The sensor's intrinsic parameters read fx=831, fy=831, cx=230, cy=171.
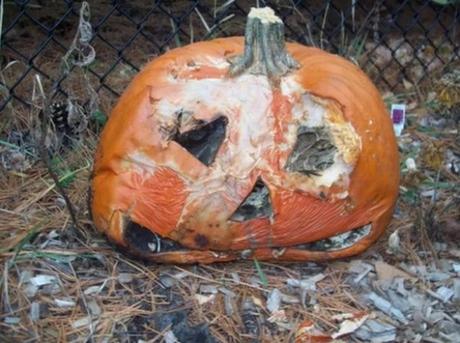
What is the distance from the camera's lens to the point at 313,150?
221 cm

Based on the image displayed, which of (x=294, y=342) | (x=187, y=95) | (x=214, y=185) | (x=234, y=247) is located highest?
(x=187, y=95)

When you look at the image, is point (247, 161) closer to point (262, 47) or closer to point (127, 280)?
point (262, 47)

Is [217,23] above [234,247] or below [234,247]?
above

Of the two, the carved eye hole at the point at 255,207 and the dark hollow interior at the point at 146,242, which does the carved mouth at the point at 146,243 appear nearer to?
the dark hollow interior at the point at 146,242

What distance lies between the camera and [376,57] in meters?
3.55

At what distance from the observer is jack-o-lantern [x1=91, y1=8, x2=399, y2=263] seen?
84.0 inches

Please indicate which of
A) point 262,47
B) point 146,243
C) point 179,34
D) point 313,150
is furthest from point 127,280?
point 179,34

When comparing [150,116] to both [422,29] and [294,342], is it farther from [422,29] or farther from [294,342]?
[422,29]

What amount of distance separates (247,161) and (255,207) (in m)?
0.13

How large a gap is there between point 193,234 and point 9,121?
3.10ft

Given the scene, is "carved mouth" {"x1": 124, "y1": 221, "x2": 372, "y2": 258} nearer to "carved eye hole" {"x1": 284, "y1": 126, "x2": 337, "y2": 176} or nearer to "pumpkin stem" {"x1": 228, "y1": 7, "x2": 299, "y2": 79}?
"carved eye hole" {"x1": 284, "y1": 126, "x2": 337, "y2": 176}

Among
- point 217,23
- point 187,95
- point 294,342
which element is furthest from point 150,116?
point 217,23

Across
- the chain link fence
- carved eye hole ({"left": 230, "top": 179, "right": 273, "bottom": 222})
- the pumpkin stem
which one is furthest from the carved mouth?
the chain link fence

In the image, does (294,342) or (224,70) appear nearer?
(294,342)
